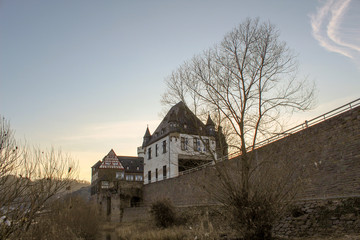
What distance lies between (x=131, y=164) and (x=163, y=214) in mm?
38949

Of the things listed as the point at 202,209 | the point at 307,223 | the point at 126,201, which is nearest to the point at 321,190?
the point at 307,223

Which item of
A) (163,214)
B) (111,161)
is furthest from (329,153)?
(111,161)

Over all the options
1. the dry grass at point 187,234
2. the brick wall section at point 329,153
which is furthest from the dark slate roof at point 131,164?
the brick wall section at point 329,153

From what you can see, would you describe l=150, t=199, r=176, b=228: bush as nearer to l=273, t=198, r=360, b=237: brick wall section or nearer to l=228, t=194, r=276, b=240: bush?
l=273, t=198, r=360, b=237: brick wall section

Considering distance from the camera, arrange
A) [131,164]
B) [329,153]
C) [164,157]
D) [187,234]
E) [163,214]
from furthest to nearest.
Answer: [131,164]
[164,157]
[163,214]
[187,234]
[329,153]

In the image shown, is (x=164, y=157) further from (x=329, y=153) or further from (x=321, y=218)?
(x=321, y=218)

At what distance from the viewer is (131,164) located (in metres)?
57.5

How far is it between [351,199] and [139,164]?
5133 centimetres

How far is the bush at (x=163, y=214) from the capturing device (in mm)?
19469

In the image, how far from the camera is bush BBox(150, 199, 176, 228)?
19.5 m

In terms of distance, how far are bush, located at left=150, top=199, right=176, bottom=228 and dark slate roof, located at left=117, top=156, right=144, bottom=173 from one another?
123ft

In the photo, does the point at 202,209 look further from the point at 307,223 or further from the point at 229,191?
the point at 229,191

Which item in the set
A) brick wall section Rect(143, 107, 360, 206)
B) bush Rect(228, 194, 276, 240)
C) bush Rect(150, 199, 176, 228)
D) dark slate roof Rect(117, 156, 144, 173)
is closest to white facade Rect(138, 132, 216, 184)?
bush Rect(150, 199, 176, 228)

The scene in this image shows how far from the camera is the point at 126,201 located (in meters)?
32.3
